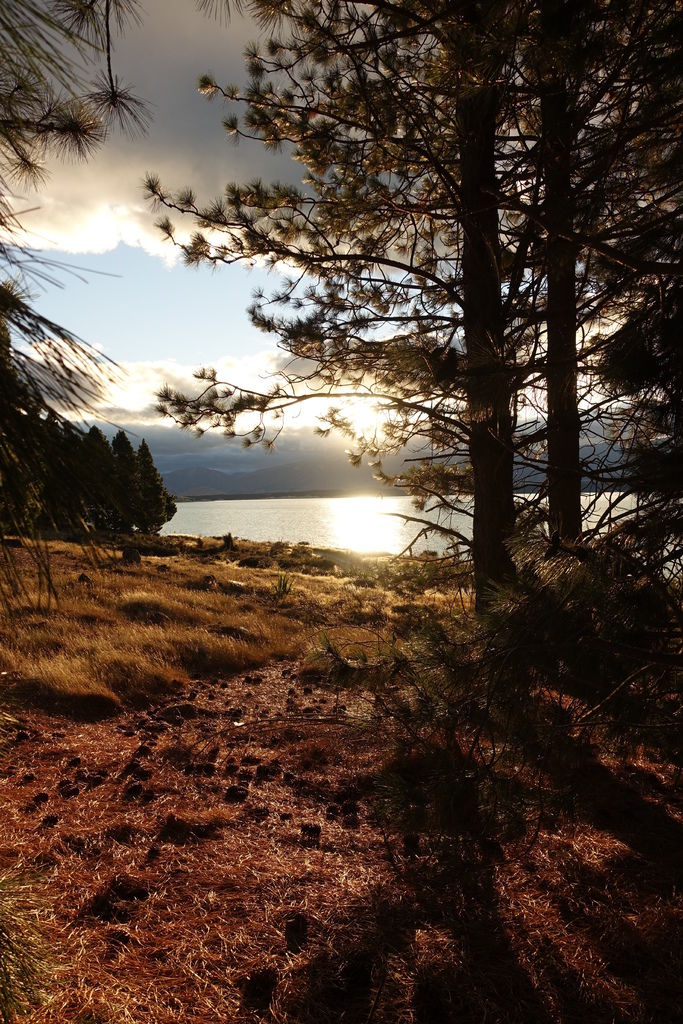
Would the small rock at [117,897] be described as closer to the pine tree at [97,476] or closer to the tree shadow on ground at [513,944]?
the tree shadow on ground at [513,944]

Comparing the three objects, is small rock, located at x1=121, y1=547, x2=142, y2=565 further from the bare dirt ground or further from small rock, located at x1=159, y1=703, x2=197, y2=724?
the bare dirt ground

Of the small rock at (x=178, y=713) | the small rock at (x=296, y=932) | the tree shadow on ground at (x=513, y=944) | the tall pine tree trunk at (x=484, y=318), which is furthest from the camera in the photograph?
the small rock at (x=178, y=713)

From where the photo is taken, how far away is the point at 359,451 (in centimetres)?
572

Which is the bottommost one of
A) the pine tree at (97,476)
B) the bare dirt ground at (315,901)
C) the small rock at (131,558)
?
the small rock at (131,558)

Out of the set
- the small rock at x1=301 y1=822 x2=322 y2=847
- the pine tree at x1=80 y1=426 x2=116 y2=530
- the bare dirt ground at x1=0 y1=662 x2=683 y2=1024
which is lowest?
the small rock at x1=301 y1=822 x2=322 y2=847

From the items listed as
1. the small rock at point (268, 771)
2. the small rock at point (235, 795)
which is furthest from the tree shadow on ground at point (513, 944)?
the small rock at point (268, 771)

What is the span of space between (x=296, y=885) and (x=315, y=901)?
158mm

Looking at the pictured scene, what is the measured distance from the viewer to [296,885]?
2350 millimetres

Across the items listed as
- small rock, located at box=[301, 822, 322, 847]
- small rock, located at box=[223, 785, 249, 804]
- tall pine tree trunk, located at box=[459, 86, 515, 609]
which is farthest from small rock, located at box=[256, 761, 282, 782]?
tall pine tree trunk, located at box=[459, 86, 515, 609]

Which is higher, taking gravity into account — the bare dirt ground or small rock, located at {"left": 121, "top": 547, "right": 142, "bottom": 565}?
the bare dirt ground

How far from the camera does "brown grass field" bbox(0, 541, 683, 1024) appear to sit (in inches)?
66.0

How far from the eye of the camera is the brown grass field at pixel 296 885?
1676 mm

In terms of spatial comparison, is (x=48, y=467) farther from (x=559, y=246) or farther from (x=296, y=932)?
(x=559, y=246)

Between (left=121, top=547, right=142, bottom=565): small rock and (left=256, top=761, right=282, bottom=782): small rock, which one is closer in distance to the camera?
(left=256, top=761, right=282, bottom=782): small rock
